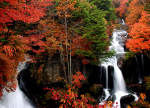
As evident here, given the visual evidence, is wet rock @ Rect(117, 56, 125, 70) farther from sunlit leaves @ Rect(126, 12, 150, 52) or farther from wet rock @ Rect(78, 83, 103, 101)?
wet rock @ Rect(78, 83, 103, 101)

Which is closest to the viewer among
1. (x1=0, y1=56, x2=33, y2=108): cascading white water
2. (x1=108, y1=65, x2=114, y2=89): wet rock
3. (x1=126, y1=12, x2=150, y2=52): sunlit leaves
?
(x1=0, y1=56, x2=33, y2=108): cascading white water

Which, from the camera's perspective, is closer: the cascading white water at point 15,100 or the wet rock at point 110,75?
the cascading white water at point 15,100

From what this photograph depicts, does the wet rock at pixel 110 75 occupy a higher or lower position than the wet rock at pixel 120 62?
lower

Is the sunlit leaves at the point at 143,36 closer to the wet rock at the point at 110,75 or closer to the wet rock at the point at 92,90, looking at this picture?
the wet rock at the point at 110,75

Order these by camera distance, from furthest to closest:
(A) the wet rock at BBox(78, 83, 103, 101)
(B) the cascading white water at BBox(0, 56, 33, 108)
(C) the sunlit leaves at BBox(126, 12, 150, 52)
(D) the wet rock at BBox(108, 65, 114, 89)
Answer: (D) the wet rock at BBox(108, 65, 114, 89) < (A) the wet rock at BBox(78, 83, 103, 101) < (C) the sunlit leaves at BBox(126, 12, 150, 52) < (B) the cascading white water at BBox(0, 56, 33, 108)

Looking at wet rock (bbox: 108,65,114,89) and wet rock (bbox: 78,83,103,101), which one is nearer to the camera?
wet rock (bbox: 78,83,103,101)

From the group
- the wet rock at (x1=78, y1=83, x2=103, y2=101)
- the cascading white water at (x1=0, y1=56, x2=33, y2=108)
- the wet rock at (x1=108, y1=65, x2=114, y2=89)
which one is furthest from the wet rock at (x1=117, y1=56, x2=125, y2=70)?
the cascading white water at (x1=0, y1=56, x2=33, y2=108)

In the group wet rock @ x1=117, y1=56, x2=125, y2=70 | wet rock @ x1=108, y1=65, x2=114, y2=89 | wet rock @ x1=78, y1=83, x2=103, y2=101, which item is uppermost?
wet rock @ x1=117, y1=56, x2=125, y2=70

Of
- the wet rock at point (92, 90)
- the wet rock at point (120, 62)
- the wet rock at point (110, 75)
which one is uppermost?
the wet rock at point (120, 62)

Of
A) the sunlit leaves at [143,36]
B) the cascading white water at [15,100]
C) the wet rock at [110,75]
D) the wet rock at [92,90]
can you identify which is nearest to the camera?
the cascading white water at [15,100]

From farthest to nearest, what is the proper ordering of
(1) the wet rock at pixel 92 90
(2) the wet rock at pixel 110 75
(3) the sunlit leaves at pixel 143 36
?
(2) the wet rock at pixel 110 75 < (1) the wet rock at pixel 92 90 < (3) the sunlit leaves at pixel 143 36

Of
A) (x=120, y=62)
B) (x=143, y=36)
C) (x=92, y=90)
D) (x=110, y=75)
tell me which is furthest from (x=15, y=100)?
(x=143, y=36)

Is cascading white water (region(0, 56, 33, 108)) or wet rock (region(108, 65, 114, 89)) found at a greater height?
wet rock (region(108, 65, 114, 89))

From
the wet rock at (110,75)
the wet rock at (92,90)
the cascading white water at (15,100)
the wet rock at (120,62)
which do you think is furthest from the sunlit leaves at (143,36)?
the cascading white water at (15,100)
